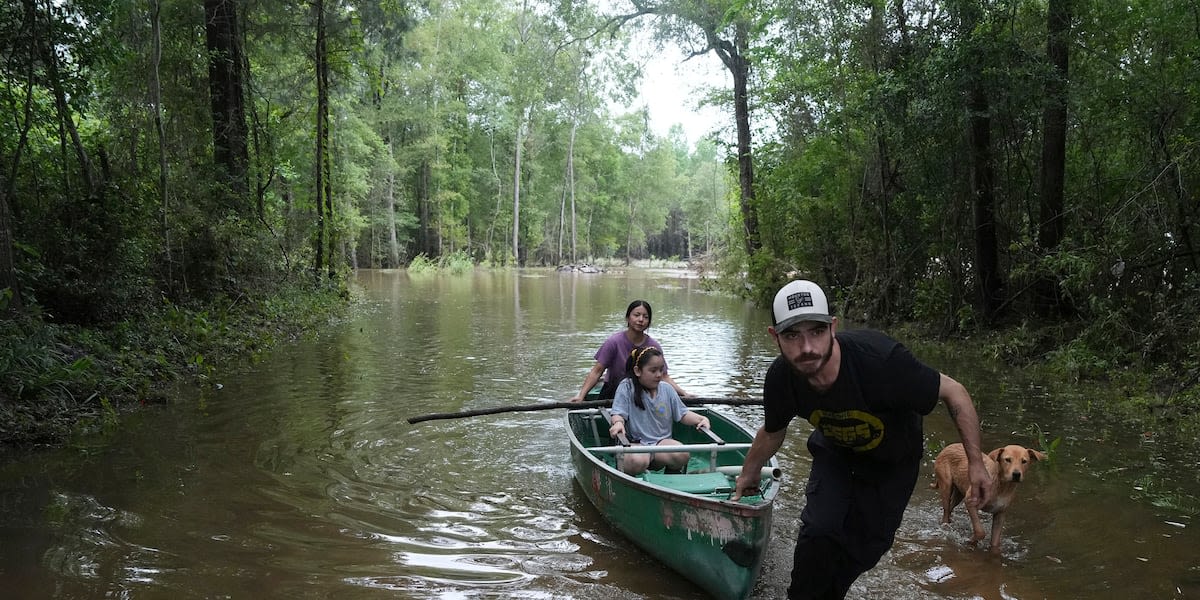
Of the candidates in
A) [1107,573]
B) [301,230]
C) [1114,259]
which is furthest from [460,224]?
[1107,573]

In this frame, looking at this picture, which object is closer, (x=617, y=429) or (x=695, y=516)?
(x=695, y=516)

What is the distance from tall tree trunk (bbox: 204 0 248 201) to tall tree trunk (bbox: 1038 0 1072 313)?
546 inches

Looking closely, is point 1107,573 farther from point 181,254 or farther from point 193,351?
point 181,254

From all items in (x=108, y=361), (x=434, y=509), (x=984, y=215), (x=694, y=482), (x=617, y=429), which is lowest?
(x=434, y=509)

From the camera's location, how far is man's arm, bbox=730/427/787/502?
11.1ft

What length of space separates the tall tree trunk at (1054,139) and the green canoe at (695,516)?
25.9 feet

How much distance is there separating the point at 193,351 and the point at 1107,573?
10325 millimetres

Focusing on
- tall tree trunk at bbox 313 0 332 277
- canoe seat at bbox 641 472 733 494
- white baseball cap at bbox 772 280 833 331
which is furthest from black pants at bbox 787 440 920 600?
tall tree trunk at bbox 313 0 332 277

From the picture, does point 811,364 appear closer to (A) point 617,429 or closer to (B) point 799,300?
(B) point 799,300

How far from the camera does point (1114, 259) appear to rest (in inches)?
383

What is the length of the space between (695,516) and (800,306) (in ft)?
5.73

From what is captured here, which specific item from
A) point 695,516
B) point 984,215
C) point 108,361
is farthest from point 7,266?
point 984,215

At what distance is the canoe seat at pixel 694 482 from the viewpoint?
5.07 meters

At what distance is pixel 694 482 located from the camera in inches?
209
